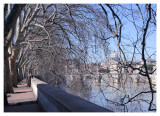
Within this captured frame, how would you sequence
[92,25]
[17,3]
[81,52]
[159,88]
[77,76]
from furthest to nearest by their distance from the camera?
1. [77,76]
2. [81,52]
3. [92,25]
4. [17,3]
5. [159,88]

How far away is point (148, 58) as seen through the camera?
5359mm

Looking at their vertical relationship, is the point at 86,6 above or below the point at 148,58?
above

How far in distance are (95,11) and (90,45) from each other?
1852 mm

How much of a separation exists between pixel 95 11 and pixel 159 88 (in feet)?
25.5

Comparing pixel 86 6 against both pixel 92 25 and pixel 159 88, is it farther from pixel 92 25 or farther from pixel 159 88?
pixel 159 88

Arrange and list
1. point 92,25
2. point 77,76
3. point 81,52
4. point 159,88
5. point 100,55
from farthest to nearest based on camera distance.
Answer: point 77,76, point 81,52, point 92,25, point 100,55, point 159,88

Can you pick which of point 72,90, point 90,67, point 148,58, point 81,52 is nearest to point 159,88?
point 148,58

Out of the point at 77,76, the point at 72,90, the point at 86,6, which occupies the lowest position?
the point at 72,90

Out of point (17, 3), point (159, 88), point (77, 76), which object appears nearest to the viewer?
point (159, 88)

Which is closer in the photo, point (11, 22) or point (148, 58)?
point (148, 58)

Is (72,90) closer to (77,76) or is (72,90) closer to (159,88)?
(77,76)

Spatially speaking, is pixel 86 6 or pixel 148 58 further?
pixel 86 6

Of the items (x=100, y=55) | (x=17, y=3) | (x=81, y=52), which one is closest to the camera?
(x=17, y=3)

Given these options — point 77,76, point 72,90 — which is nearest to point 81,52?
point 77,76
